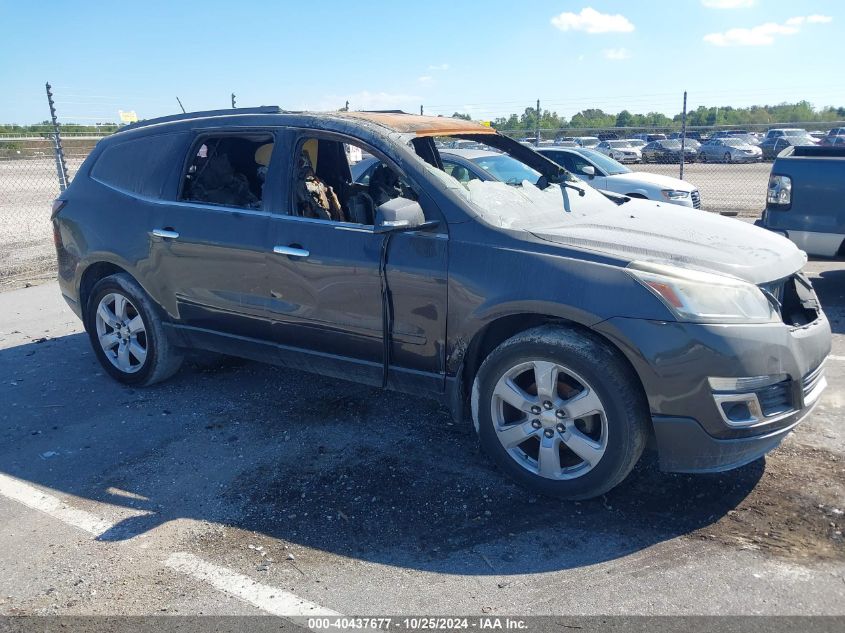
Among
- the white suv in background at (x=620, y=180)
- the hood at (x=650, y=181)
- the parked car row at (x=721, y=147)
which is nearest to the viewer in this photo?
the white suv in background at (x=620, y=180)

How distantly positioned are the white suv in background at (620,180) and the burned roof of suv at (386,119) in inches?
280

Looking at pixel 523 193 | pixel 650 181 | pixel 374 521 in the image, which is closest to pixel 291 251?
pixel 523 193

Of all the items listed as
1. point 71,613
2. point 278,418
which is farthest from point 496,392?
point 71,613

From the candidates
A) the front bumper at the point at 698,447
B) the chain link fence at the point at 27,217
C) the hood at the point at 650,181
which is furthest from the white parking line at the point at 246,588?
the hood at the point at 650,181

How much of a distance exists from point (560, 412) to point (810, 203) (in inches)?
176

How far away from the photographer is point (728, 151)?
1420 inches

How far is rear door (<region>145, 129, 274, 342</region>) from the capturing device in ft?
14.6

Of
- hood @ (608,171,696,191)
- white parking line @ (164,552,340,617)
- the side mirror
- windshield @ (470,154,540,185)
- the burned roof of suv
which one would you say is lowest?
white parking line @ (164,552,340,617)

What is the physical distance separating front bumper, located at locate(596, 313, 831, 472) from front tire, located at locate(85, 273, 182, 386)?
3.23 m

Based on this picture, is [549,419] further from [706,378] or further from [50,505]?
[50,505]

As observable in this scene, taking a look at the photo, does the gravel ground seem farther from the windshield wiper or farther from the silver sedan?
the silver sedan

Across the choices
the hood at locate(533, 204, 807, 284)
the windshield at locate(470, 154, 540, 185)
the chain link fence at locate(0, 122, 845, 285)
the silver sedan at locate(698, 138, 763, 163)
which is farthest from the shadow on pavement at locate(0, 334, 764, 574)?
the silver sedan at locate(698, 138, 763, 163)

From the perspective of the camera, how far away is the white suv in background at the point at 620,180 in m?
11.9

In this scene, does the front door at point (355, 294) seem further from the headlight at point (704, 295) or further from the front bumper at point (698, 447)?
the front bumper at point (698, 447)
